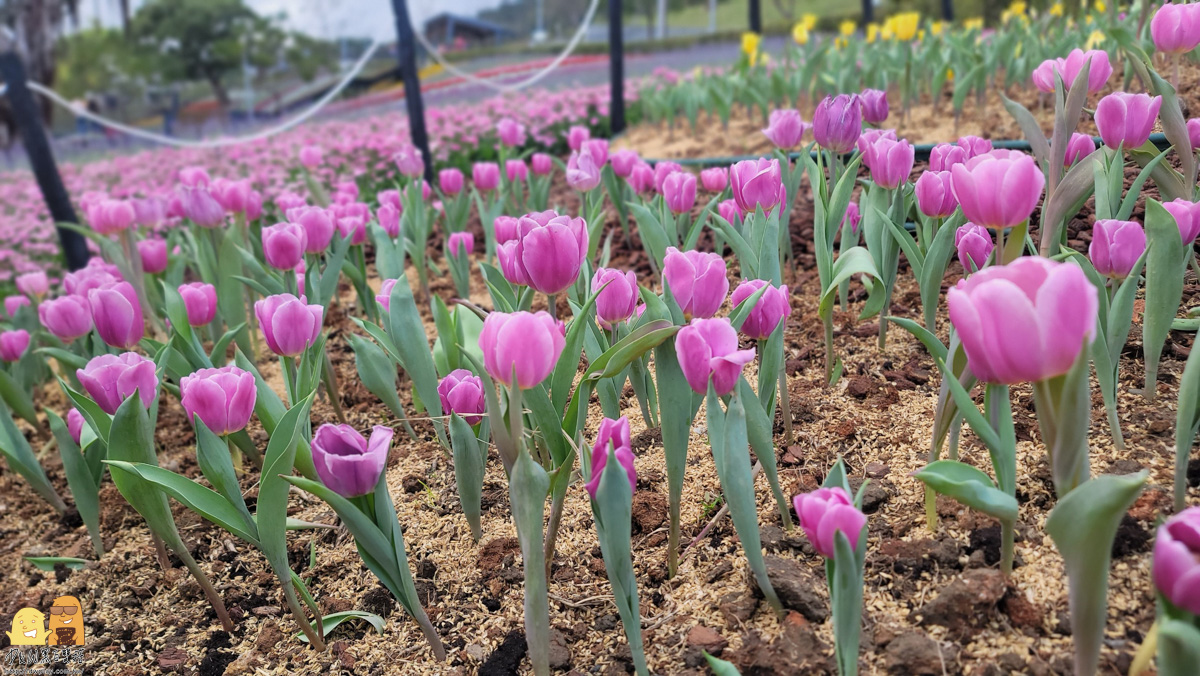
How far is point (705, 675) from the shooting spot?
105 centimetres

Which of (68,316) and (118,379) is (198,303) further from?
(118,379)

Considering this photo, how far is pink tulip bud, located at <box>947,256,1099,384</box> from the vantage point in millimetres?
709

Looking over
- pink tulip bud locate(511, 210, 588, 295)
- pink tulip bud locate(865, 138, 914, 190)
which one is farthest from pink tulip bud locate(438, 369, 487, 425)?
pink tulip bud locate(865, 138, 914, 190)

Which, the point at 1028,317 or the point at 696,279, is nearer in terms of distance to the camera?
the point at 1028,317

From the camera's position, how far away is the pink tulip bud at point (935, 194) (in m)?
1.43

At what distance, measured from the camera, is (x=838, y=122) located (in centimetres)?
176

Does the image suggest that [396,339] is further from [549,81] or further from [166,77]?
[166,77]

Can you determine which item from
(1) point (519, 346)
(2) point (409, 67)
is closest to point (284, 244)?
(1) point (519, 346)

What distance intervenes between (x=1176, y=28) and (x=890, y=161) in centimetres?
76

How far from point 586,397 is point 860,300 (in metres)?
1.12

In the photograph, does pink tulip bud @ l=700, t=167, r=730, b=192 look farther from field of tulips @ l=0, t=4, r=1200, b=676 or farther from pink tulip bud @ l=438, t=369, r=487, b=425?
pink tulip bud @ l=438, t=369, r=487, b=425

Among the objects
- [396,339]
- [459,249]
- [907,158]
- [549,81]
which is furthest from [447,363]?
[549,81]

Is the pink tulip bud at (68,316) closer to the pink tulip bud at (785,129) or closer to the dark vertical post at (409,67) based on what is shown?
the pink tulip bud at (785,129)

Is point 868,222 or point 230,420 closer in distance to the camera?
point 230,420
